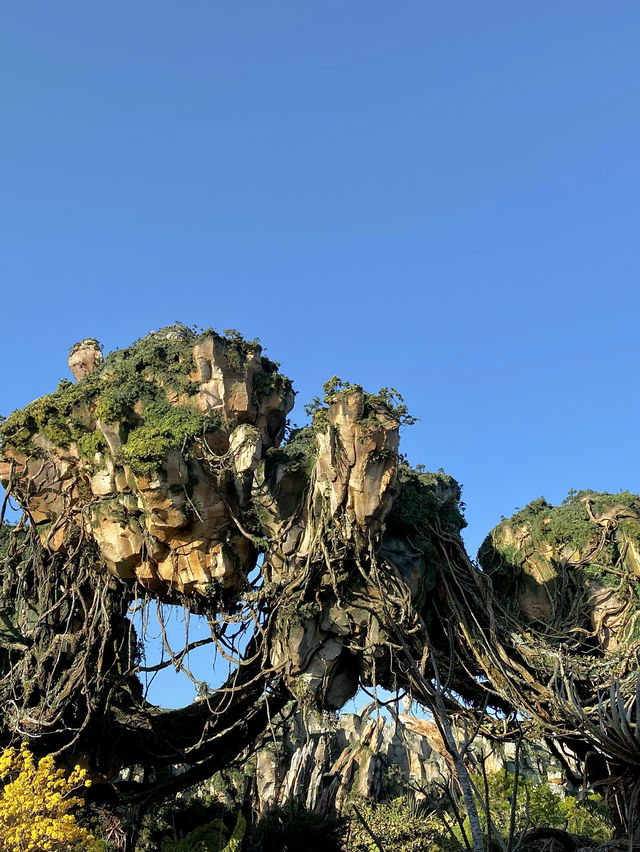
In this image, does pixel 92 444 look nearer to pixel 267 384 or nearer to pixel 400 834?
pixel 267 384

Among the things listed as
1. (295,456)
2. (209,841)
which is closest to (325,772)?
(209,841)

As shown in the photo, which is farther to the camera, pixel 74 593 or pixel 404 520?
pixel 74 593

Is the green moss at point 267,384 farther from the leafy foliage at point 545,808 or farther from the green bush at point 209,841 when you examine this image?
the green bush at point 209,841

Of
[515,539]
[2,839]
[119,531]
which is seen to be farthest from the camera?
[515,539]

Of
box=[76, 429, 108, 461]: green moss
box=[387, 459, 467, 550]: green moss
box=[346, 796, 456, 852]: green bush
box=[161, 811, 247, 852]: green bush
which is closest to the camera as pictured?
box=[76, 429, 108, 461]: green moss

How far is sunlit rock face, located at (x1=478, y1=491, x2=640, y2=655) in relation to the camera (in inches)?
523

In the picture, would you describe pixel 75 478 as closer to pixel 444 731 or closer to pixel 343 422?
pixel 343 422

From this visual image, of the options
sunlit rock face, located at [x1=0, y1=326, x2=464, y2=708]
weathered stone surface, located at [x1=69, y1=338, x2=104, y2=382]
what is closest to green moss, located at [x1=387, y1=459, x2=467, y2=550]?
sunlit rock face, located at [x1=0, y1=326, x2=464, y2=708]

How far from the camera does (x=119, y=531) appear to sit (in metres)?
12.2

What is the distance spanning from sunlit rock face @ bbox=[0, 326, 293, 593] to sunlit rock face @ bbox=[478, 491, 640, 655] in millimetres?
5007

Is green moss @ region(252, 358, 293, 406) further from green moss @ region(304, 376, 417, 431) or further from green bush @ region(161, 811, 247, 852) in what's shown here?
green bush @ region(161, 811, 247, 852)

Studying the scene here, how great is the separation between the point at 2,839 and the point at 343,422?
7129 mm

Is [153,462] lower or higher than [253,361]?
lower

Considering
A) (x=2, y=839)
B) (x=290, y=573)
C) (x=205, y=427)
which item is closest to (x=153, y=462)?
(x=205, y=427)
